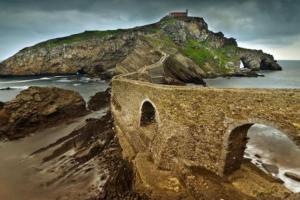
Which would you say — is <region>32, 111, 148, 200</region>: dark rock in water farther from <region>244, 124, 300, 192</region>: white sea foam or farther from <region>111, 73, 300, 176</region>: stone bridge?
<region>244, 124, 300, 192</region>: white sea foam

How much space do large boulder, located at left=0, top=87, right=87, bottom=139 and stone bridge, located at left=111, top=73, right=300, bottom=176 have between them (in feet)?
47.8

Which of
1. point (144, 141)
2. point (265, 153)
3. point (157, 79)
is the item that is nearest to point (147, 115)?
point (144, 141)

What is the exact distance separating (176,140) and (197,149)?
1375 millimetres

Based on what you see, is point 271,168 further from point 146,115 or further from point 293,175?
point 146,115

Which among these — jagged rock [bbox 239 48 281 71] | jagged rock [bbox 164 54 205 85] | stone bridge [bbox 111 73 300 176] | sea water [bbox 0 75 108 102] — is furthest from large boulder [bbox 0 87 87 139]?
jagged rock [bbox 239 48 281 71]

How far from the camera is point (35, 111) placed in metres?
31.9

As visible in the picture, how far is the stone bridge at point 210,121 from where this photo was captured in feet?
41.2

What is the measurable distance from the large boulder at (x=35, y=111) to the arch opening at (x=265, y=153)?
19.5 metres

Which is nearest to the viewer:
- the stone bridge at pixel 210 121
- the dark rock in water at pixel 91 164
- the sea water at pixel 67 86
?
the stone bridge at pixel 210 121

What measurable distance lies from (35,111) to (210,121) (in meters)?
22.3

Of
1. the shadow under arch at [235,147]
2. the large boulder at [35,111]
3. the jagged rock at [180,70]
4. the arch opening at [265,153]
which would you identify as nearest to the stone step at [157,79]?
the jagged rock at [180,70]

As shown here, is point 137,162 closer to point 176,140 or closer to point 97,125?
point 176,140

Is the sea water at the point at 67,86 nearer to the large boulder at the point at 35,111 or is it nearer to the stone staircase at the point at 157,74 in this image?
the stone staircase at the point at 157,74

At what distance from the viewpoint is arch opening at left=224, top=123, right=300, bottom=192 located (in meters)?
15.0
